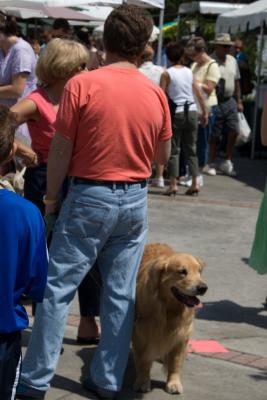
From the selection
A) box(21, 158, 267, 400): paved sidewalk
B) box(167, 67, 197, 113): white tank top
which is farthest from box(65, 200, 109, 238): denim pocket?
box(167, 67, 197, 113): white tank top

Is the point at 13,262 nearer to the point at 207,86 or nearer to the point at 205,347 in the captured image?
the point at 205,347

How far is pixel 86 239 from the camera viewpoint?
443 cm

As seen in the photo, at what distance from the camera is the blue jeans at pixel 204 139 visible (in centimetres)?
1261

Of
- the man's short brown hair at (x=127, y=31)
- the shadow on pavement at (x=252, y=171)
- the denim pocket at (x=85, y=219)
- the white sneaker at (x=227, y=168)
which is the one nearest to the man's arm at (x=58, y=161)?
the denim pocket at (x=85, y=219)

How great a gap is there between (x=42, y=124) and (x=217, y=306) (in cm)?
231

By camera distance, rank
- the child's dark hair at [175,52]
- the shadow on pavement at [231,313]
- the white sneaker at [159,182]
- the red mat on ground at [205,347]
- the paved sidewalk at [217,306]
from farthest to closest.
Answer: the white sneaker at [159,182]
the child's dark hair at [175,52]
the shadow on pavement at [231,313]
the red mat on ground at [205,347]
the paved sidewalk at [217,306]

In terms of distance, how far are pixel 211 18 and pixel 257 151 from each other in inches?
384

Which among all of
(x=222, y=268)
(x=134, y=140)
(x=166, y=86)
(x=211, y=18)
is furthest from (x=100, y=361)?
(x=211, y=18)

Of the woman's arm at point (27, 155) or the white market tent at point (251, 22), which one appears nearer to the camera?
the woman's arm at point (27, 155)

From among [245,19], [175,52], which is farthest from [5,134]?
[245,19]

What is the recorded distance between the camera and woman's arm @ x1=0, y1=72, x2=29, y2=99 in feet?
23.0

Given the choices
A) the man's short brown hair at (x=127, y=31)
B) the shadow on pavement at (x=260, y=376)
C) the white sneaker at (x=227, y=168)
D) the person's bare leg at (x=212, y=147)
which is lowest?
the white sneaker at (x=227, y=168)

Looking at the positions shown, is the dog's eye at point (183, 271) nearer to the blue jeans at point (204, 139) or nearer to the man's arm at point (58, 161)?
the man's arm at point (58, 161)

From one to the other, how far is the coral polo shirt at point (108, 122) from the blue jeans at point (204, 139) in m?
8.00
